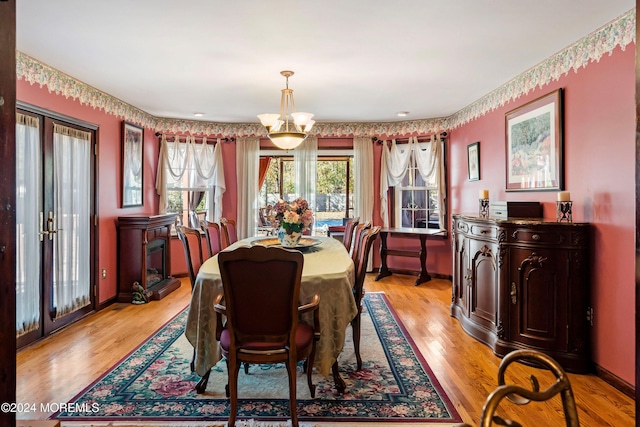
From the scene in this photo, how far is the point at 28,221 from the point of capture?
342 centimetres

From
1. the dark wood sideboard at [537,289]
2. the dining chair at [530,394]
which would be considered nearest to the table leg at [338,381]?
the dark wood sideboard at [537,289]

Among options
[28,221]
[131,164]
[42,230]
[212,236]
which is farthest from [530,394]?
[131,164]

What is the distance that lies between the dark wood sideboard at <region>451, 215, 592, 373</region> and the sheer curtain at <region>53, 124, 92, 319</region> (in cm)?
403

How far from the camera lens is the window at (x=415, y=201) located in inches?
250

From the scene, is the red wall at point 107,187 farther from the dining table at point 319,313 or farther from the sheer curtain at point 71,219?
the dining table at point 319,313

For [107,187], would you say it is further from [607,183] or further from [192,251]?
[607,183]

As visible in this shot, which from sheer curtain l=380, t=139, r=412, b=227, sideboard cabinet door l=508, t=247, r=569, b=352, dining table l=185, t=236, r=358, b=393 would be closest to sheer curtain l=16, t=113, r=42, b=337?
dining table l=185, t=236, r=358, b=393

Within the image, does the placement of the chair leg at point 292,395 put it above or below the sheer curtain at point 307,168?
below

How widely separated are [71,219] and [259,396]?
2877mm

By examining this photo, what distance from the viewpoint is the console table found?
229 inches

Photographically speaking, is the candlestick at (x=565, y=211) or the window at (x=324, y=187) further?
the window at (x=324, y=187)

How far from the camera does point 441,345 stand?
3473 mm

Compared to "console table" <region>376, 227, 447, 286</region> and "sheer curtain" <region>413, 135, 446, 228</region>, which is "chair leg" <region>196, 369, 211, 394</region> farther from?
"sheer curtain" <region>413, 135, 446, 228</region>

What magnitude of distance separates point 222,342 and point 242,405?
18.3 inches
